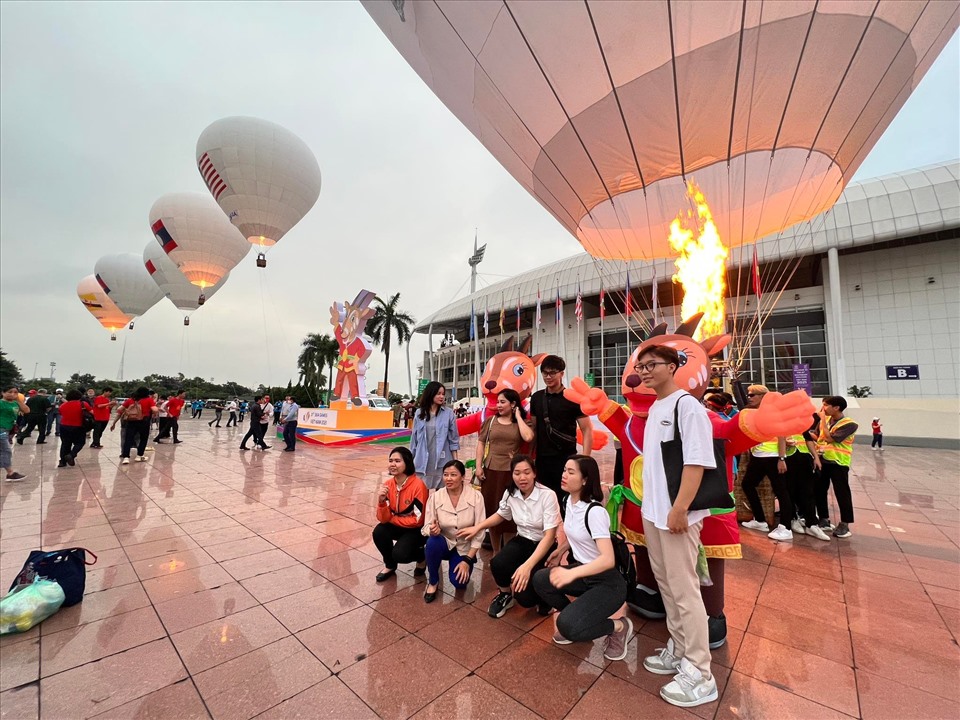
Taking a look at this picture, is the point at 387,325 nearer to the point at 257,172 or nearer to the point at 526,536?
the point at 257,172

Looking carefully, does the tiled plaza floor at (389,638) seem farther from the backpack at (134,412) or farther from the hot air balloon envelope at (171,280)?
the hot air balloon envelope at (171,280)

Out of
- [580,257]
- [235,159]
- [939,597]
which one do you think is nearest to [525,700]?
[939,597]

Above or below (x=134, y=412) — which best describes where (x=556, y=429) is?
above

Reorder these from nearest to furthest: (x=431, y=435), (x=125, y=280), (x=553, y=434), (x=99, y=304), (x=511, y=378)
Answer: (x=553, y=434) < (x=431, y=435) < (x=511, y=378) < (x=125, y=280) < (x=99, y=304)

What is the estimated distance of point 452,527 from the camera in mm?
3357

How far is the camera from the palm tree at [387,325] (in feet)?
126

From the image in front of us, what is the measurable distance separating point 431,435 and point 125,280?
28452mm

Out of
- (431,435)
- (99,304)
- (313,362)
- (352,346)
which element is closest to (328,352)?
(313,362)

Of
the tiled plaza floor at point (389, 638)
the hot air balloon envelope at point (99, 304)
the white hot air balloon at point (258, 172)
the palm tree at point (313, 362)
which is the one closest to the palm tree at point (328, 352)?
the palm tree at point (313, 362)

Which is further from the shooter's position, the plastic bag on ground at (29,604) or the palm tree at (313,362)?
the palm tree at (313,362)

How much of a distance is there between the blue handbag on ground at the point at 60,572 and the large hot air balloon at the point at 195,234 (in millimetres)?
18423

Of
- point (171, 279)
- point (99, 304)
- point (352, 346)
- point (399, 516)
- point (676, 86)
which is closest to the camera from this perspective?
point (399, 516)

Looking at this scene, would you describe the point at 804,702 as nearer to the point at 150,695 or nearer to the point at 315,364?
the point at 150,695

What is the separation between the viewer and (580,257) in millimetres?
36469
